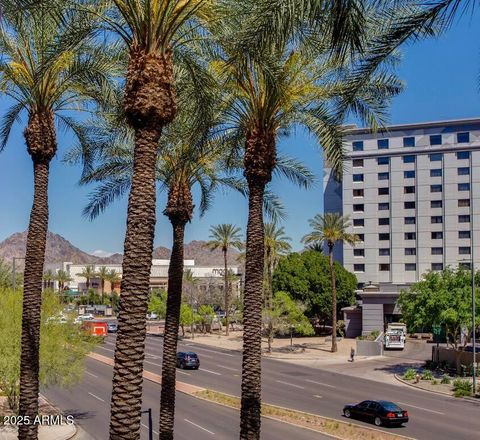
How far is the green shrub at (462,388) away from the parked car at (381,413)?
38.9ft

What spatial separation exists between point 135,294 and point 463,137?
8876 cm

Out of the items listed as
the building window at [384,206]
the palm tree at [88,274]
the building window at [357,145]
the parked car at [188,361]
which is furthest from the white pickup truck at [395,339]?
the palm tree at [88,274]

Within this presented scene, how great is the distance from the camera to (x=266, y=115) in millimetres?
15578

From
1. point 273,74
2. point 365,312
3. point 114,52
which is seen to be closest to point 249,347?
point 273,74

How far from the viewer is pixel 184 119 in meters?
18.3

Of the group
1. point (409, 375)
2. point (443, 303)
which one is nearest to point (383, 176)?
point (443, 303)

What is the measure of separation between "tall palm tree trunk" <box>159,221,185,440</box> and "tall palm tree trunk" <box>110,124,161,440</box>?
8216mm

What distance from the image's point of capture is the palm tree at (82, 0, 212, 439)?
9.92 meters

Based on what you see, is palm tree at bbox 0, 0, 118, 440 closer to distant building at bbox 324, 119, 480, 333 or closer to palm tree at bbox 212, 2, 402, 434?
palm tree at bbox 212, 2, 402, 434

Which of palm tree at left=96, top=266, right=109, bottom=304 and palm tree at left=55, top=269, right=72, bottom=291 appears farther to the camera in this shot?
palm tree at left=55, top=269, right=72, bottom=291

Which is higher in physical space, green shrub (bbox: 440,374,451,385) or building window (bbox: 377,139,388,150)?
building window (bbox: 377,139,388,150)

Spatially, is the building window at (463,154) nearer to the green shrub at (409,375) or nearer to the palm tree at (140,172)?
the green shrub at (409,375)

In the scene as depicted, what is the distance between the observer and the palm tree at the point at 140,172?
992cm

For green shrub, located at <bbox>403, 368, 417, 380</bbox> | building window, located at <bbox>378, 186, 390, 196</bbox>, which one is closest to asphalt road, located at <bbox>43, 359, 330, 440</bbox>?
green shrub, located at <bbox>403, 368, 417, 380</bbox>
